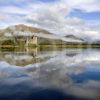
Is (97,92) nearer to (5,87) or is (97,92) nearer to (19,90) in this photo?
(19,90)

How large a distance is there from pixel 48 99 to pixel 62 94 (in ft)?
7.38

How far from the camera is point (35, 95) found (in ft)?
68.1

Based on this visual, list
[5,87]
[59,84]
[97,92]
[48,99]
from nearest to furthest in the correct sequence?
[48,99]
[97,92]
[5,87]
[59,84]

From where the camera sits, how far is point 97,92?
2217 centimetres

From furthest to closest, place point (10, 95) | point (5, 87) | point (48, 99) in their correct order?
point (5, 87)
point (10, 95)
point (48, 99)

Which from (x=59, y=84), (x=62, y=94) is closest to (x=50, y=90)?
(x=62, y=94)

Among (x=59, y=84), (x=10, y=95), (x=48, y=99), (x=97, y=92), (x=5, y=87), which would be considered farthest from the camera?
(x=59, y=84)

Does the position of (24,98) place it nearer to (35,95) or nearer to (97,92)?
(35,95)

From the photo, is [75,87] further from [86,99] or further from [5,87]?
[5,87]

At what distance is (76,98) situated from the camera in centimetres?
1991

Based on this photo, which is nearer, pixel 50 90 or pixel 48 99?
pixel 48 99

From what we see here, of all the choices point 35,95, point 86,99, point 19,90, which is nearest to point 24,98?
point 35,95

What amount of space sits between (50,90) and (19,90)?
2.86m

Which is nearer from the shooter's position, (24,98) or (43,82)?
(24,98)
